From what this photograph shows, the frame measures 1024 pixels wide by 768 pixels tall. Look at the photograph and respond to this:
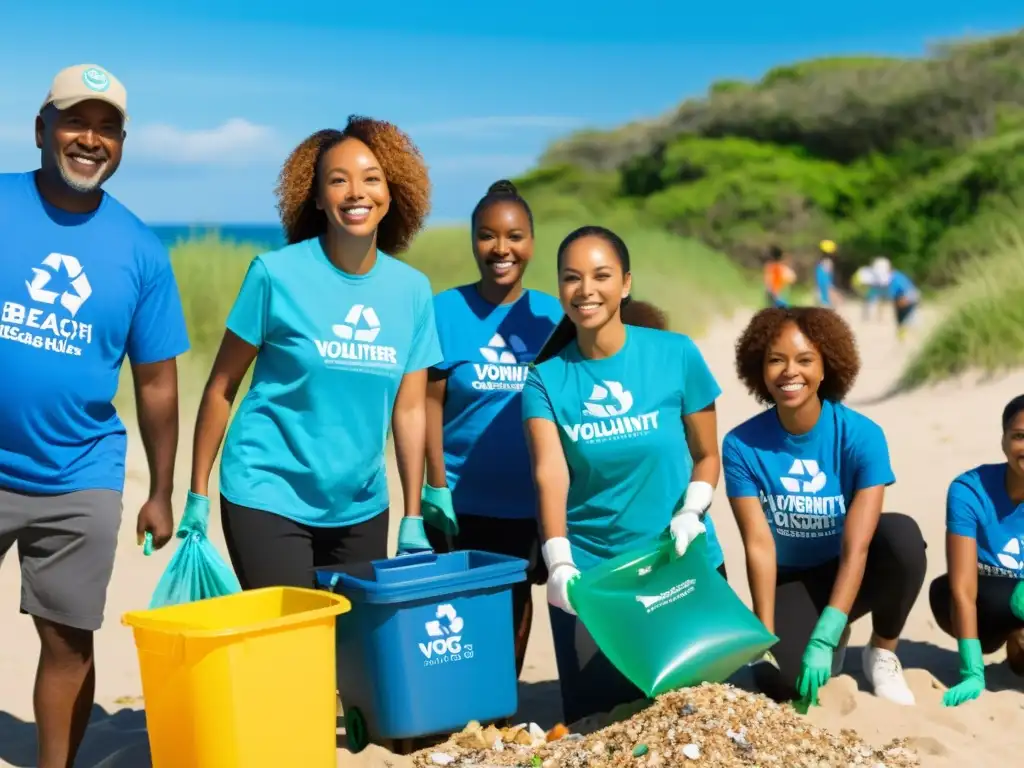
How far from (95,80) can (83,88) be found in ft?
0.15

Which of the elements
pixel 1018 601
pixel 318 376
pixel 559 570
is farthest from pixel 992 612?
pixel 318 376

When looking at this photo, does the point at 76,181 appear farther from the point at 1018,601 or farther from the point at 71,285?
the point at 1018,601

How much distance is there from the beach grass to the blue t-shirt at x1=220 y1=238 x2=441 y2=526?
731 centimetres

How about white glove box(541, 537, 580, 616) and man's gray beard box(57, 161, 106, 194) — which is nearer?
man's gray beard box(57, 161, 106, 194)

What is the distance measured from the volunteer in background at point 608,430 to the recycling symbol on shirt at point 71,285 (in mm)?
1398

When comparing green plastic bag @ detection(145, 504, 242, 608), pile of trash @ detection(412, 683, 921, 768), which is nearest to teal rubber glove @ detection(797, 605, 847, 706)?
pile of trash @ detection(412, 683, 921, 768)

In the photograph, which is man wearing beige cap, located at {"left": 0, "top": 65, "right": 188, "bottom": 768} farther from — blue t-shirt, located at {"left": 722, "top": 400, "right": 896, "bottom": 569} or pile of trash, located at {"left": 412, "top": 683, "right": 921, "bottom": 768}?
blue t-shirt, located at {"left": 722, "top": 400, "right": 896, "bottom": 569}

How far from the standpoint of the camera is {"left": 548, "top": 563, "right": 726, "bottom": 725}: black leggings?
432 centimetres

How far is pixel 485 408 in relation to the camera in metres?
4.61

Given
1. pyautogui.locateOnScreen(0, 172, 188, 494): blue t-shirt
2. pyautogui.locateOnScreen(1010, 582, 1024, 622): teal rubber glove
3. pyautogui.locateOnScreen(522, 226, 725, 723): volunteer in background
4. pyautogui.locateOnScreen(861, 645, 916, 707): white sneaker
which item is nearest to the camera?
pyautogui.locateOnScreen(0, 172, 188, 494): blue t-shirt

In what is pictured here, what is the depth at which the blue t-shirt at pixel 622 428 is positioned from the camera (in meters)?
4.21

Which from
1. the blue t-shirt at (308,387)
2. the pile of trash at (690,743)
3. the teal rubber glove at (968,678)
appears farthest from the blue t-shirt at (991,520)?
the blue t-shirt at (308,387)

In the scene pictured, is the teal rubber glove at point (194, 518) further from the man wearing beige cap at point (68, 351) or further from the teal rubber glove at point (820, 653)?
the teal rubber glove at point (820, 653)

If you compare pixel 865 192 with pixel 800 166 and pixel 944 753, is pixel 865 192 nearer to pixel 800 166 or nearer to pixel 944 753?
pixel 800 166
